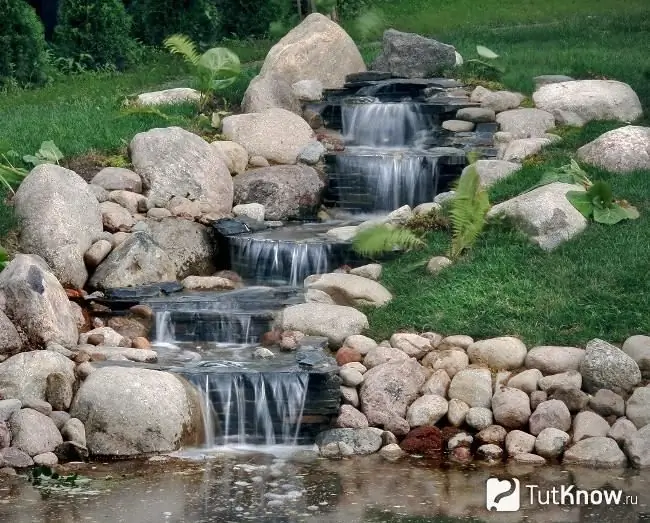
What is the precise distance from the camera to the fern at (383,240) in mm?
13531

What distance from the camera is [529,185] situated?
1459 centimetres

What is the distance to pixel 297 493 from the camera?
31.8 ft

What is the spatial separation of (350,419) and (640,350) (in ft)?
8.23

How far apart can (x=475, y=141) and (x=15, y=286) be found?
7347mm

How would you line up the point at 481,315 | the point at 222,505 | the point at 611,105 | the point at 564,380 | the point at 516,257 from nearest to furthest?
the point at 222,505, the point at 564,380, the point at 481,315, the point at 516,257, the point at 611,105

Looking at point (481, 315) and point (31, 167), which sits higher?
point (31, 167)

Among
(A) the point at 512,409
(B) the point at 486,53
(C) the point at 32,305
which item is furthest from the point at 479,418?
(B) the point at 486,53

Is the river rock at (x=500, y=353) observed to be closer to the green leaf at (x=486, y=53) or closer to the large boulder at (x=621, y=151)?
the large boulder at (x=621, y=151)

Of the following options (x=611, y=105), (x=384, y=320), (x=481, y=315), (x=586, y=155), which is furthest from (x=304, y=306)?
(x=611, y=105)

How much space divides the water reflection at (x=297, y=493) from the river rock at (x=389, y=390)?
0.61 metres

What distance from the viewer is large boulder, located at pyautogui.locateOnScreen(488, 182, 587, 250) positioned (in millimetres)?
13242

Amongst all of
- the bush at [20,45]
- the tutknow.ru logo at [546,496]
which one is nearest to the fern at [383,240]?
the tutknow.ru logo at [546,496]

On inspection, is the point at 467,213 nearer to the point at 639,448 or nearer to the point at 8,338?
the point at 639,448

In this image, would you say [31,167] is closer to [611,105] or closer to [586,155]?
[586,155]
